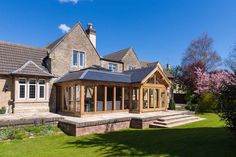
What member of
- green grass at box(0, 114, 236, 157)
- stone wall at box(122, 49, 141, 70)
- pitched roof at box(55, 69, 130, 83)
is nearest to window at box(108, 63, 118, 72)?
stone wall at box(122, 49, 141, 70)

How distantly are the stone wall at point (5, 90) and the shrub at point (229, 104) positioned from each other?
1702 centimetres

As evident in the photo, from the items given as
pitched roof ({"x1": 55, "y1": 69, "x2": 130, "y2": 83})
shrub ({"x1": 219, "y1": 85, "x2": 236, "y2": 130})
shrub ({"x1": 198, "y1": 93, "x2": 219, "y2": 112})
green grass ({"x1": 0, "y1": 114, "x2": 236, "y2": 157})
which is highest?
pitched roof ({"x1": 55, "y1": 69, "x2": 130, "y2": 83})

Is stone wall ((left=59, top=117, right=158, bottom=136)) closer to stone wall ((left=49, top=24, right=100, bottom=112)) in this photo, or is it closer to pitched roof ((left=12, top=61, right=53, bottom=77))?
pitched roof ((left=12, top=61, right=53, bottom=77))

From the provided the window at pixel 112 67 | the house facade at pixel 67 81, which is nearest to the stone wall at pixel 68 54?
the house facade at pixel 67 81

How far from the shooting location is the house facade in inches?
701

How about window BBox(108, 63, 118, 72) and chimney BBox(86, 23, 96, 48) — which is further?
window BBox(108, 63, 118, 72)

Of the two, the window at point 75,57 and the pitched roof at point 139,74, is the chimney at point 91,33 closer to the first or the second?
the window at point 75,57

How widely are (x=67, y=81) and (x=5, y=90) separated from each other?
18.1 ft

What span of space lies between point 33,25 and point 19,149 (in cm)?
1338

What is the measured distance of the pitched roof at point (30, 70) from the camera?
1795 centimetres

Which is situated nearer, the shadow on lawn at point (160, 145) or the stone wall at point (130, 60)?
the shadow on lawn at point (160, 145)

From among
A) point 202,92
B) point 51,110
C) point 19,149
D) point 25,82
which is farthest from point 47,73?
point 202,92

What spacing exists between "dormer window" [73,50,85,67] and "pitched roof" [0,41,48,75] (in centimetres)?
319

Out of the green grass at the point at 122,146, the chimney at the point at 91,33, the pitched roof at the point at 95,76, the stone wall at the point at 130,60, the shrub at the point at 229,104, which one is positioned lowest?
the green grass at the point at 122,146
